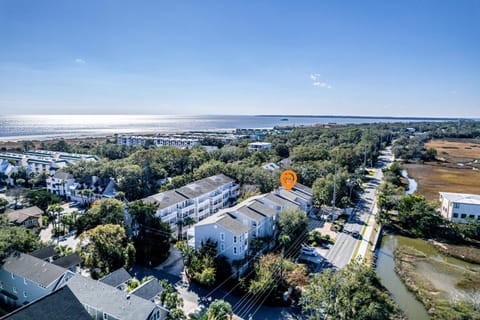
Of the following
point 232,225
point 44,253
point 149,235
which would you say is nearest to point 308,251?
point 232,225

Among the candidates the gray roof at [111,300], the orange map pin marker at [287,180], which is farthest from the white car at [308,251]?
the gray roof at [111,300]

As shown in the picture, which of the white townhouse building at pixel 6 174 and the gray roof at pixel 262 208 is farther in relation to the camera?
the white townhouse building at pixel 6 174

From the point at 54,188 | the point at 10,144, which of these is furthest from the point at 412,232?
the point at 10,144

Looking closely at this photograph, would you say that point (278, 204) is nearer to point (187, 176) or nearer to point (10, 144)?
point (187, 176)

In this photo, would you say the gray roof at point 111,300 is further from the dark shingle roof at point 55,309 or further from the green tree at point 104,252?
the green tree at point 104,252

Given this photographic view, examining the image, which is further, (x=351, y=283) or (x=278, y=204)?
(x=278, y=204)

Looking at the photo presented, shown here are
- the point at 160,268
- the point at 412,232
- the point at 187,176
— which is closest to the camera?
the point at 160,268

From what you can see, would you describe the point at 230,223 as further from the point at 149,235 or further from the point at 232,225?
the point at 149,235

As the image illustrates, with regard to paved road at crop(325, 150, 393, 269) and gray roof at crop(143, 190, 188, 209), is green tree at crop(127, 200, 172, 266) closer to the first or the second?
gray roof at crop(143, 190, 188, 209)
